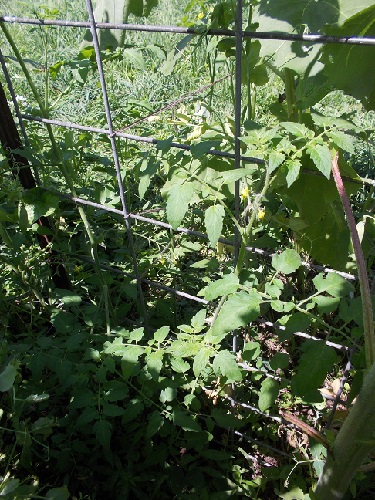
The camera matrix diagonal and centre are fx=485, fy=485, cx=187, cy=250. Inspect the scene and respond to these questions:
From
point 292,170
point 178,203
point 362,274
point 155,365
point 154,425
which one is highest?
point 292,170

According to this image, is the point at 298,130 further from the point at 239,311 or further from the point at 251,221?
the point at 239,311

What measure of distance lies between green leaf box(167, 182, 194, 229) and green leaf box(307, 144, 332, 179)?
34cm

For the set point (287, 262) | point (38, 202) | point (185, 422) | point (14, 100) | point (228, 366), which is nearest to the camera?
point (287, 262)

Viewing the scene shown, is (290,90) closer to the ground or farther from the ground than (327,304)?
farther from the ground

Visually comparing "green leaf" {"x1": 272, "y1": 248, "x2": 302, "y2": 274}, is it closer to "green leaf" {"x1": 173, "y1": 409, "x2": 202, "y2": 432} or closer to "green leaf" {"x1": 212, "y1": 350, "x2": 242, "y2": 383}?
"green leaf" {"x1": 212, "y1": 350, "x2": 242, "y2": 383}

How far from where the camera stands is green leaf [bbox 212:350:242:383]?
1.47m

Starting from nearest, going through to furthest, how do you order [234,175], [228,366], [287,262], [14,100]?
1. [234,175]
2. [287,262]
3. [228,366]
4. [14,100]

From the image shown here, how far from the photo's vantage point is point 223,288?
136cm

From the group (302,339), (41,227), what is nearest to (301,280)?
(302,339)

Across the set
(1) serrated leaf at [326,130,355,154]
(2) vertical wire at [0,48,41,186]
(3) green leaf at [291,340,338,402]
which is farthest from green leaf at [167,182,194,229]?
(2) vertical wire at [0,48,41,186]

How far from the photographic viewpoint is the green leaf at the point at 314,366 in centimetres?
125

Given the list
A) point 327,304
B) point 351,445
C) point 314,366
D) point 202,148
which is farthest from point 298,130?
point 351,445

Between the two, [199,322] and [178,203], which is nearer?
[178,203]

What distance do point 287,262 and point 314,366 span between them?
291 millimetres
